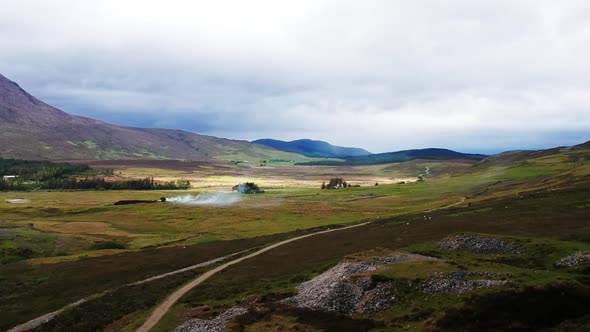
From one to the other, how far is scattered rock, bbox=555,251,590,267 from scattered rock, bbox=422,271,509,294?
12778mm

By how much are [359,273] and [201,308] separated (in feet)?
64.0

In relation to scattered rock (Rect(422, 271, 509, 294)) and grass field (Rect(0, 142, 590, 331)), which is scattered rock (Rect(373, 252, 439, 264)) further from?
scattered rock (Rect(422, 271, 509, 294))

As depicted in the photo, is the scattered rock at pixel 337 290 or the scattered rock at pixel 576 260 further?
the scattered rock at pixel 576 260

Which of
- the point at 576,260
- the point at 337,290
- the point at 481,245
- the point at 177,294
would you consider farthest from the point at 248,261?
the point at 576,260

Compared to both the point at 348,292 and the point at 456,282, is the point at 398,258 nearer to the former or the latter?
the point at 348,292

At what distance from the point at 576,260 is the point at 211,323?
4195 cm

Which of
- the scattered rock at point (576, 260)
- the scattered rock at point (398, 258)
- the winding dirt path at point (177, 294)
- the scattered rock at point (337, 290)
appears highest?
the scattered rock at point (576, 260)

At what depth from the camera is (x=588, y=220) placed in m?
82.1

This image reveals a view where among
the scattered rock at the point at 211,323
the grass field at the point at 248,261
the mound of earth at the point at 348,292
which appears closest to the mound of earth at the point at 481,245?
the grass field at the point at 248,261

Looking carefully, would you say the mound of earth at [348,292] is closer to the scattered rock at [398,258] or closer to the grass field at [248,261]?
the scattered rock at [398,258]

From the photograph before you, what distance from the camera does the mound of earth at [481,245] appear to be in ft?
213

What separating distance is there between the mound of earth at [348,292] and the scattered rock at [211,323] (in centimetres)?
636

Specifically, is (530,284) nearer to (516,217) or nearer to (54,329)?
(54,329)

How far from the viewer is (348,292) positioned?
51.4 m
